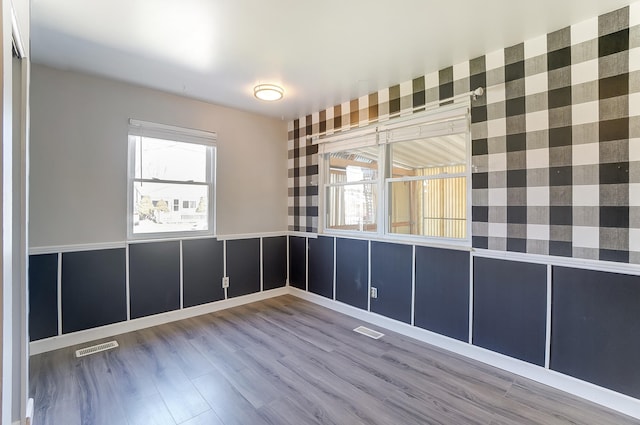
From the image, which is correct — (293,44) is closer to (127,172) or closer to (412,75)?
(412,75)

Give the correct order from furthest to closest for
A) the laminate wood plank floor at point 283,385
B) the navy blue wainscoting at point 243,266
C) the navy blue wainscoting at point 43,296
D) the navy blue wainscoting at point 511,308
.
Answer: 1. the navy blue wainscoting at point 243,266
2. the navy blue wainscoting at point 43,296
3. the navy blue wainscoting at point 511,308
4. the laminate wood plank floor at point 283,385

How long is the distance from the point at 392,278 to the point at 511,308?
112 cm

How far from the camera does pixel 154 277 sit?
333cm

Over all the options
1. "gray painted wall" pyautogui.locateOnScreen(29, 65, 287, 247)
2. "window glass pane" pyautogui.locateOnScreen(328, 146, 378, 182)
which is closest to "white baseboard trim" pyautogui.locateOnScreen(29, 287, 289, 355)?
"gray painted wall" pyautogui.locateOnScreen(29, 65, 287, 247)

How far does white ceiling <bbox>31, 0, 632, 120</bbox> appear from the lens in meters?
1.96

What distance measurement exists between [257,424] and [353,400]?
25.4 inches

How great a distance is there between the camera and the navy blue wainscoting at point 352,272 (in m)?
3.53

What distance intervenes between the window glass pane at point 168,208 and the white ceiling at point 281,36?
3.76ft

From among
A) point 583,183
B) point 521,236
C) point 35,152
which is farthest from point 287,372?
point 35,152

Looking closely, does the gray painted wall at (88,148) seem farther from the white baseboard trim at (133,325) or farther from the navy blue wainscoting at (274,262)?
the white baseboard trim at (133,325)

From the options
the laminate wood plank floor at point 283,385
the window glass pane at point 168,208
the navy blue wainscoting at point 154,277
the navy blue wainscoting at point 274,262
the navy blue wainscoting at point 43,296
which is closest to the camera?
the laminate wood plank floor at point 283,385

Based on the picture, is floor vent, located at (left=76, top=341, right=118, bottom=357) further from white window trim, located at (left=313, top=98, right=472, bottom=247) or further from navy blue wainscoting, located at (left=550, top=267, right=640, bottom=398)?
navy blue wainscoting, located at (left=550, top=267, right=640, bottom=398)

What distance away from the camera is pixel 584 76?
2.10 metres

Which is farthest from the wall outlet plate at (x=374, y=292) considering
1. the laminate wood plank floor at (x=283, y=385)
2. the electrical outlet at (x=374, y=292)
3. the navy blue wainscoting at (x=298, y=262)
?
the navy blue wainscoting at (x=298, y=262)
